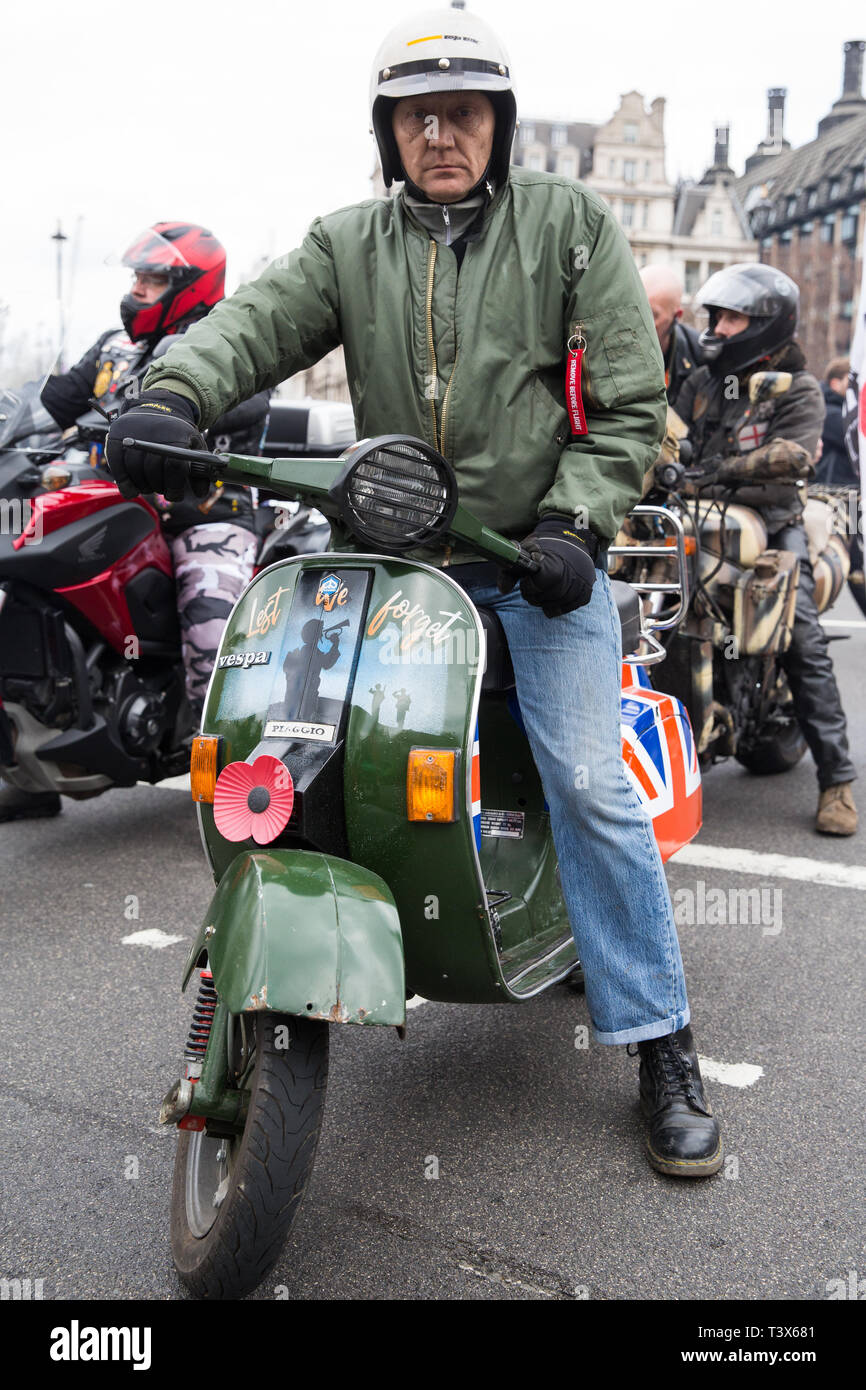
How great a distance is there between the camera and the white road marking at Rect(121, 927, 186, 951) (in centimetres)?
390

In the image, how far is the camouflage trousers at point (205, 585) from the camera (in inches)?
185

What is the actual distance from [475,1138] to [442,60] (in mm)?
2073

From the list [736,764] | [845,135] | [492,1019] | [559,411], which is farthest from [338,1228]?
[845,135]

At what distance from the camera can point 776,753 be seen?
598 centimetres

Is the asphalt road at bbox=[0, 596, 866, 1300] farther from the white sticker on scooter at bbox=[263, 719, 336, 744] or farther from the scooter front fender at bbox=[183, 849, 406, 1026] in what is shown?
the white sticker on scooter at bbox=[263, 719, 336, 744]

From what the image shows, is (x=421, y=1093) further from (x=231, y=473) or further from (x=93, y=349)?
(x=93, y=349)

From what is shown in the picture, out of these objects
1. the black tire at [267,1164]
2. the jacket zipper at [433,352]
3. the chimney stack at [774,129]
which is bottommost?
the black tire at [267,1164]

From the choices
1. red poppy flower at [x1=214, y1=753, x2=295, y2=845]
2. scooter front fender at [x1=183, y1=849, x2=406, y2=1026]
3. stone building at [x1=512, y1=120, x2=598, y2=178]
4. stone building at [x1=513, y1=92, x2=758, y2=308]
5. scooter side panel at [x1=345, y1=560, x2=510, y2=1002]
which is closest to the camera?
scooter front fender at [x1=183, y1=849, x2=406, y2=1026]

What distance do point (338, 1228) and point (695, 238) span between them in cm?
7150

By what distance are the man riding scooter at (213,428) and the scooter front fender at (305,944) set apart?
258 centimetres

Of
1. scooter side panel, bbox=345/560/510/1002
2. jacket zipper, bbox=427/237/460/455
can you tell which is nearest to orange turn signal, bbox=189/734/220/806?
scooter side panel, bbox=345/560/510/1002

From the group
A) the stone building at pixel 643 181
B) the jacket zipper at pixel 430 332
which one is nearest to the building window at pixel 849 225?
the stone building at pixel 643 181

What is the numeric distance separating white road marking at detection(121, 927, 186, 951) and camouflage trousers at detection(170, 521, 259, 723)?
3.20 feet

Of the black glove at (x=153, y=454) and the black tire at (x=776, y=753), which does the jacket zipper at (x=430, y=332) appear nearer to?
the black glove at (x=153, y=454)
